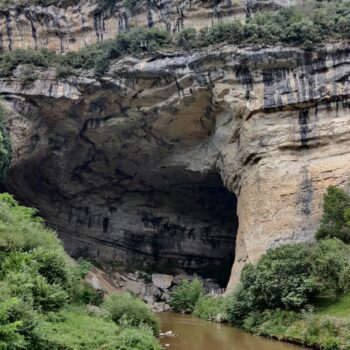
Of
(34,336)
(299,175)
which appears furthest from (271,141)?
(34,336)

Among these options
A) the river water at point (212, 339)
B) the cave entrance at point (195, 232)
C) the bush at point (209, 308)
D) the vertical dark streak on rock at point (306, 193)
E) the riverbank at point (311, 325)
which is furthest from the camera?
the cave entrance at point (195, 232)

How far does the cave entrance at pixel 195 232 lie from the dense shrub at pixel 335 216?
54.0 ft

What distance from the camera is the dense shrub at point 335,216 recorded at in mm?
22031

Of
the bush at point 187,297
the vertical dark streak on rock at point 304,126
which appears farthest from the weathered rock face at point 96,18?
the bush at point 187,297

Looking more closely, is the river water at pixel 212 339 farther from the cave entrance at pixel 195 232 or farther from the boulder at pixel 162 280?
the cave entrance at pixel 195 232

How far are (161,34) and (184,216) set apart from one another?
52.8ft

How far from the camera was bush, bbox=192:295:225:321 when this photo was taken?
23.3 meters

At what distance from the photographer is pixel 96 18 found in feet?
115

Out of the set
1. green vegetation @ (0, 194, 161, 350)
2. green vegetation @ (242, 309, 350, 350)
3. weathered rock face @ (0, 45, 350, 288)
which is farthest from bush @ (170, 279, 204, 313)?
green vegetation @ (0, 194, 161, 350)

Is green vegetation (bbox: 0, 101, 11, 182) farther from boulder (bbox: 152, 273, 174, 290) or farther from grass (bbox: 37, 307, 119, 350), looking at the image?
grass (bbox: 37, 307, 119, 350)

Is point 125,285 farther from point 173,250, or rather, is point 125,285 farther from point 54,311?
point 54,311

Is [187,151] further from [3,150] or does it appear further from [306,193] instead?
[3,150]

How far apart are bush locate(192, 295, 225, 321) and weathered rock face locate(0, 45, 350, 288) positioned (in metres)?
2.25

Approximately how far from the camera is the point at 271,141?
90.4 ft
